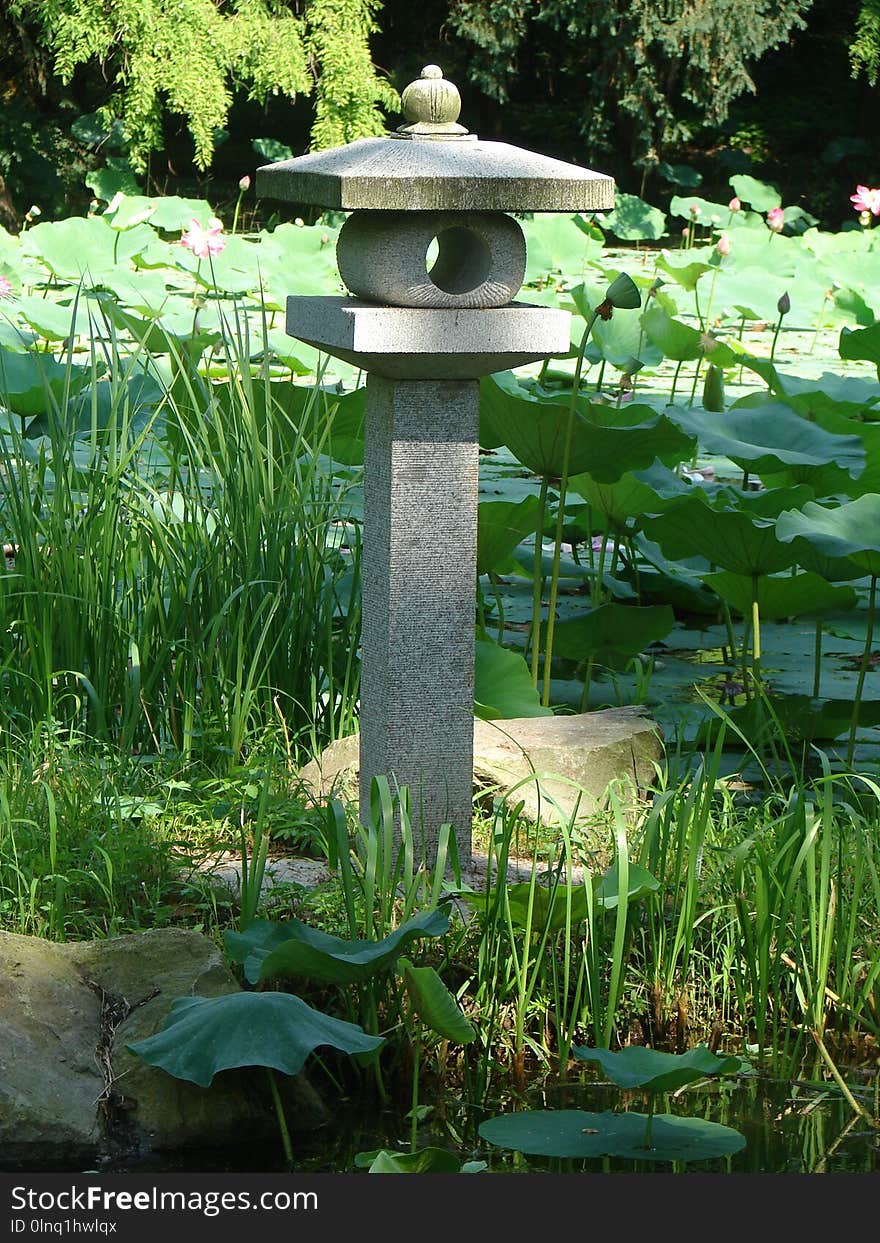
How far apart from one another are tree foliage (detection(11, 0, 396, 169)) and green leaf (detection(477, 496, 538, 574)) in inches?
327

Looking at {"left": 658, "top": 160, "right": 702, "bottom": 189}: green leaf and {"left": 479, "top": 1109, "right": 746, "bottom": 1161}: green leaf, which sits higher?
{"left": 658, "top": 160, "right": 702, "bottom": 189}: green leaf

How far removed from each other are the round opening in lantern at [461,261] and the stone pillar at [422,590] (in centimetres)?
15

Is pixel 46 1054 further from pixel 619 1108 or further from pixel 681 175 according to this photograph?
pixel 681 175

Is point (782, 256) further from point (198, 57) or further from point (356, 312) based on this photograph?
point (356, 312)

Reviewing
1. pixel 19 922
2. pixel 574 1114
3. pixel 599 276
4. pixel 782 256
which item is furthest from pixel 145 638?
pixel 599 276

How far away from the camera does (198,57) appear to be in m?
10.6

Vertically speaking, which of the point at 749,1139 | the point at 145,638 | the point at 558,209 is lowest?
the point at 749,1139

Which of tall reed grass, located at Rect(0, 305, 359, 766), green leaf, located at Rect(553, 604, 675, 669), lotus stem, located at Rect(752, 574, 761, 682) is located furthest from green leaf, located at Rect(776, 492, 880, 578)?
tall reed grass, located at Rect(0, 305, 359, 766)

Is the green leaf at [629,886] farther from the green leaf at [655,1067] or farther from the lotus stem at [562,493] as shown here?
the lotus stem at [562,493]

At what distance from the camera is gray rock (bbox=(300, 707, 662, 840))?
2.55 metres

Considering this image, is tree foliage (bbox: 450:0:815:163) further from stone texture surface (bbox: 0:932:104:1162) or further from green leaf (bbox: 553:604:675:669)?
stone texture surface (bbox: 0:932:104:1162)

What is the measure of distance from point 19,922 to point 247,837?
402 millimetres

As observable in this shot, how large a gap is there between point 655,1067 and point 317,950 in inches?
15.6

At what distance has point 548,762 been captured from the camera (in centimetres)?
256
